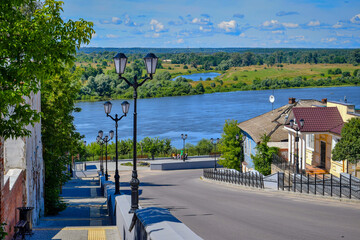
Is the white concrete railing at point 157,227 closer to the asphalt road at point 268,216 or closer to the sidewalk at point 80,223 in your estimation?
the sidewalk at point 80,223

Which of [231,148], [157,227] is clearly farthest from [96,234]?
[231,148]

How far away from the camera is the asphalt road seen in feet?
43.0

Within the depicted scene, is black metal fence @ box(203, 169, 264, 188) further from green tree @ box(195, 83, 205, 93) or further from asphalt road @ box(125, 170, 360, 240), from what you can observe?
green tree @ box(195, 83, 205, 93)

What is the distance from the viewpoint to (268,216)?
52.7 feet

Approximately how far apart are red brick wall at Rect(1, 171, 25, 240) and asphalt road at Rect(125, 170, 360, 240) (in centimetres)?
512

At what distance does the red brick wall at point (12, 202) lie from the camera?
11.1 m

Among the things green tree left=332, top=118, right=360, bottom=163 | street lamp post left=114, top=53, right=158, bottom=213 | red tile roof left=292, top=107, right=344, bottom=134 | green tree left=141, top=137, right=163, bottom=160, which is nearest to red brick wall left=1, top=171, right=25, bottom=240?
street lamp post left=114, top=53, right=158, bottom=213

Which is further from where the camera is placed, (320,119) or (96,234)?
(320,119)

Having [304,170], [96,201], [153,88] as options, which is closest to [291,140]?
[304,170]

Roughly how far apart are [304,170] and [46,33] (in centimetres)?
2285

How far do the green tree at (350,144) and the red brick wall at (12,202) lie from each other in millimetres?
15227

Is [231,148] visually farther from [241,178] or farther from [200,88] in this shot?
[200,88]

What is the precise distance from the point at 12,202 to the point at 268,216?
27.5 ft

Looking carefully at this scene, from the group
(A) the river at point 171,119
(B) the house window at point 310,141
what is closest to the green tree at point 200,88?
(A) the river at point 171,119
